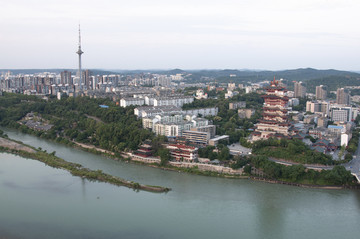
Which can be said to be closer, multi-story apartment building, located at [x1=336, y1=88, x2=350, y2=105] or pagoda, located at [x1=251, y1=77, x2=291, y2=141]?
pagoda, located at [x1=251, y1=77, x2=291, y2=141]

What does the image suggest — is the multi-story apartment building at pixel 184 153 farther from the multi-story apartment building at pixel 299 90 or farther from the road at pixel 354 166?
the multi-story apartment building at pixel 299 90

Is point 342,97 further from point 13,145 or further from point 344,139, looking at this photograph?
point 13,145

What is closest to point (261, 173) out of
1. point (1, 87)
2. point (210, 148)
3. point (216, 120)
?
point (210, 148)

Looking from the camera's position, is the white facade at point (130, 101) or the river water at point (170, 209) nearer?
the river water at point (170, 209)

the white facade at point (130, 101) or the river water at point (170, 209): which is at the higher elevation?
the white facade at point (130, 101)

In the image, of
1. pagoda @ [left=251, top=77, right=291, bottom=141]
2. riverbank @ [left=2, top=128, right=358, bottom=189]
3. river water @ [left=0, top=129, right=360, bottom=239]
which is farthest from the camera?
pagoda @ [left=251, top=77, right=291, bottom=141]

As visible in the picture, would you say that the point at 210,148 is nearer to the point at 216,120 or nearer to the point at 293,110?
the point at 216,120

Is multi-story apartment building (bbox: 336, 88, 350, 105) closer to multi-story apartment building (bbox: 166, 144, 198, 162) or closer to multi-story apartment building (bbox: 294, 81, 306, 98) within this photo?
multi-story apartment building (bbox: 294, 81, 306, 98)

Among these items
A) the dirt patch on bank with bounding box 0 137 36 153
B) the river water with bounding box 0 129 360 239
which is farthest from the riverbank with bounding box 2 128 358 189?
the dirt patch on bank with bounding box 0 137 36 153

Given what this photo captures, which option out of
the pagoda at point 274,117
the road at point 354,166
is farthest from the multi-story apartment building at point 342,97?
the road at point 354,166
